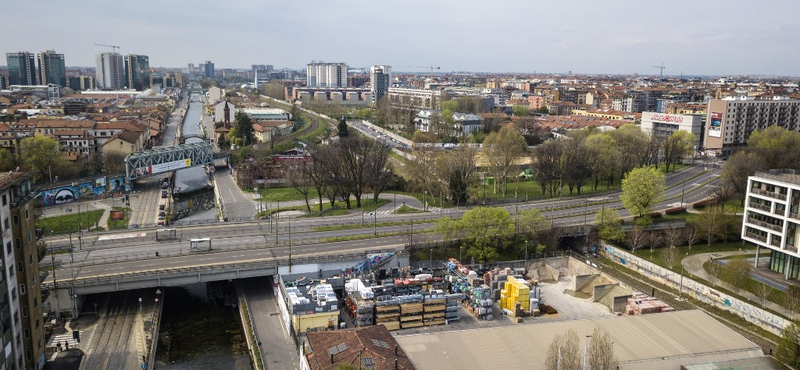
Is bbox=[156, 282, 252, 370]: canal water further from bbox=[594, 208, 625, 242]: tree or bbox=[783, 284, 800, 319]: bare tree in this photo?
bbox=[783, 284, 800, 319]: bare tree

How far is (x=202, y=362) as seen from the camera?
29922 millimetres

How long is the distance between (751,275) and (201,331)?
34364 mm

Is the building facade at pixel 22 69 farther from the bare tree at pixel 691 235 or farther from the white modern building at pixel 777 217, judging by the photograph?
the white modern building at pixel 777 217

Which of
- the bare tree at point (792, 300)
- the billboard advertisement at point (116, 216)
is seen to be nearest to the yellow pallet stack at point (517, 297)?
the bare tree at point (792, 300)

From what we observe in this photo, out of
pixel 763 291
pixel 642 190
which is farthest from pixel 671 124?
pixel 763 291

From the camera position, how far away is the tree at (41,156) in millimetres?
60531

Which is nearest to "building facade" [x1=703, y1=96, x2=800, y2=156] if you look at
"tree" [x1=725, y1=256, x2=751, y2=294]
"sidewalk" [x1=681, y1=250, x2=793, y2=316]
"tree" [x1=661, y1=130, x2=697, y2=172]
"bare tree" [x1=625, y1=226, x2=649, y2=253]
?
"tree" [x1=661, y1=130, x2=697, y2=172]

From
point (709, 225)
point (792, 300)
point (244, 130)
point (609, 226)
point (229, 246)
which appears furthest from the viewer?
point (244, 130)

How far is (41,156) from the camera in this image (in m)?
61.1

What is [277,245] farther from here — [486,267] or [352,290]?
[486,267]

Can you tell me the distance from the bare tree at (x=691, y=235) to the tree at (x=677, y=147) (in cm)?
2817

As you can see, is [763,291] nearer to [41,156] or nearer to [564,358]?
→ [564,358]

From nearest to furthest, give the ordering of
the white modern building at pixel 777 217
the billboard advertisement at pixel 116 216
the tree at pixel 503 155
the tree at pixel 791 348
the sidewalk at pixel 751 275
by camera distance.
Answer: the tree at pixel 791 348, the sidewalk at pixel 751 275, the white modern building at pixel 777 217, the billboard advertisement at pixel 116 216, the tree at pixel 503 155

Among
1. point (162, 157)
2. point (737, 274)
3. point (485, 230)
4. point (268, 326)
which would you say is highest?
point (162, 157)
